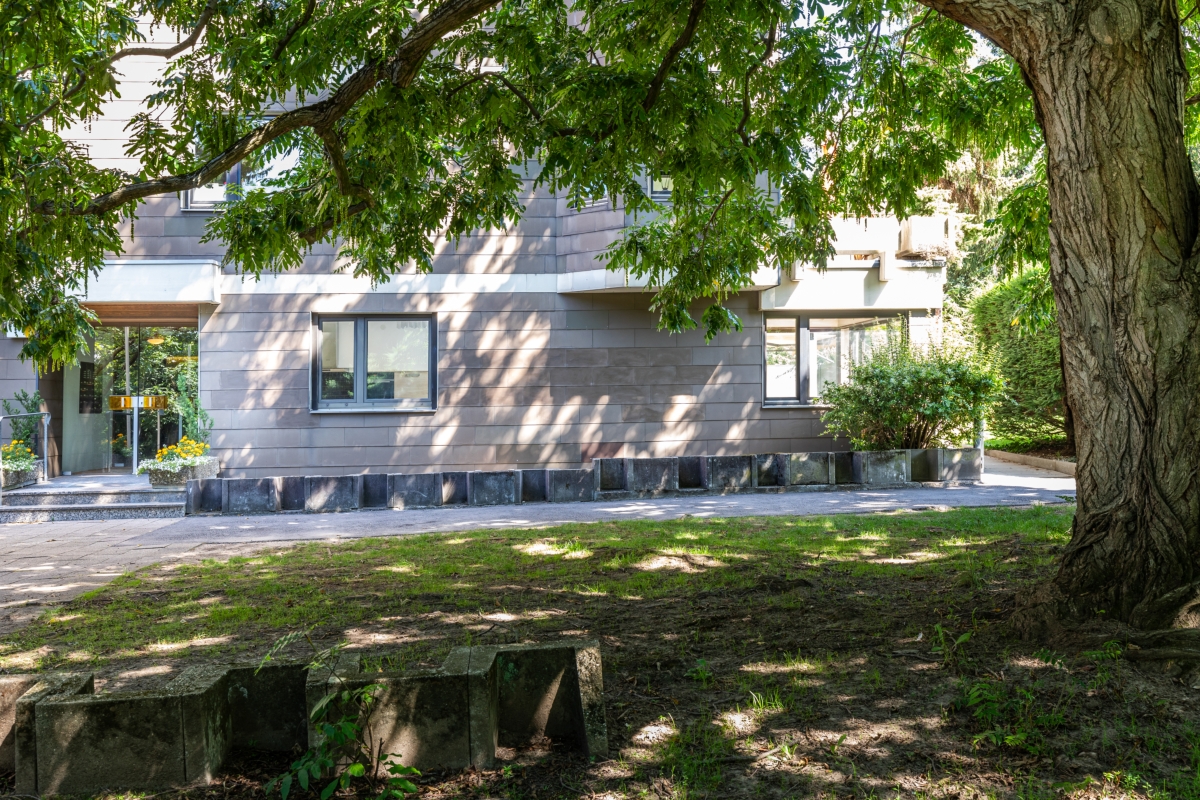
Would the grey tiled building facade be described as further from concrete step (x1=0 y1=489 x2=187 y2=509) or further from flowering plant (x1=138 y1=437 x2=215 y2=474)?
concrete step (x1=0 y1=489 x2=187 y2=509)

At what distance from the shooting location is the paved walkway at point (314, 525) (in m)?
7.44

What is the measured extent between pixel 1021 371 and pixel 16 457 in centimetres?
1741

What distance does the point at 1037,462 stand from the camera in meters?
15.7

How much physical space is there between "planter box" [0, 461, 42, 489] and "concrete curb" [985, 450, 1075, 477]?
50.9ft

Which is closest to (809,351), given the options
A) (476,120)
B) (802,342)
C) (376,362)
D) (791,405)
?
(802,342)

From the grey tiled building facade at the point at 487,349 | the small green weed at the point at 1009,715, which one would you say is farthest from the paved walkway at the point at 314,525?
the small green weed at the point at 1009,715

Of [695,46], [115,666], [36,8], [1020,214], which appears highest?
[695,46]

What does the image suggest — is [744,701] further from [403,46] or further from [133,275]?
[133,275]

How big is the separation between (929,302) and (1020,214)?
726cm

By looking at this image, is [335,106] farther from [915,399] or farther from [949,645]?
[915,399]

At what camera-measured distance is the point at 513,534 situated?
8305 millimetres

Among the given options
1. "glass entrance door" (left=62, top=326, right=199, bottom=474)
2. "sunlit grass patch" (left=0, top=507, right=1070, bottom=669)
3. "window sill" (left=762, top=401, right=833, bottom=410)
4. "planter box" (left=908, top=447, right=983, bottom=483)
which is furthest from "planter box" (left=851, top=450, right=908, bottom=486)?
"glass entrance door" (left=62, top=326, right=199, bottom=474)

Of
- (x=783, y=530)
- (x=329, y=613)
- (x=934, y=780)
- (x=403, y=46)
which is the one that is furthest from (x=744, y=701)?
(x=783, y=530)

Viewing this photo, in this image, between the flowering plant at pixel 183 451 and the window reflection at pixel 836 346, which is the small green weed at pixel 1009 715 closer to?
the window reflection at pixel 836 346
